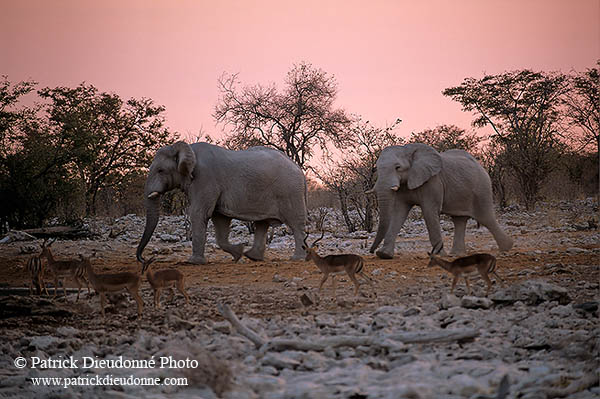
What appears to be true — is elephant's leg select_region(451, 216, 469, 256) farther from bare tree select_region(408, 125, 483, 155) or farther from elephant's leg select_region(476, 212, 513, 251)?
bare tree select_region(408, 125, 483, 155)

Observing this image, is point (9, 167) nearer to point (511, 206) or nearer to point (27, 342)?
point (27, 342)

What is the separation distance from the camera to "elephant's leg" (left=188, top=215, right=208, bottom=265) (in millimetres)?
11945

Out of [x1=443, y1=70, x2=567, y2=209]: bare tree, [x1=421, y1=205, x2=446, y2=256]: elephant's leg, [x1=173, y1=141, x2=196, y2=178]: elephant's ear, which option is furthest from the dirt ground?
[x1=443, y1=70, x2=567, y2=209]: bare tree

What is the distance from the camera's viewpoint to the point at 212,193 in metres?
12.2

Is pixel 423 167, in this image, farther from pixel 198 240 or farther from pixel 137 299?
pixel 137 299

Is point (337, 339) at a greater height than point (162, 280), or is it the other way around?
point (162, 280)

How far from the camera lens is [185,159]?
11.9 meters

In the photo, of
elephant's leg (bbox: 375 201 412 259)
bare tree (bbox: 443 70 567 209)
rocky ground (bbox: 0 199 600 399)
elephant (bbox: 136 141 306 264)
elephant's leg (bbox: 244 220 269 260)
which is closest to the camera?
rocky ground (bbox: 0 199 600 399)

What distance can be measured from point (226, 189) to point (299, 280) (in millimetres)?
3923

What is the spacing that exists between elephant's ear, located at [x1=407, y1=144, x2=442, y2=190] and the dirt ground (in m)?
1.44

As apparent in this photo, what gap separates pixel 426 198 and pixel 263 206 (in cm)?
317

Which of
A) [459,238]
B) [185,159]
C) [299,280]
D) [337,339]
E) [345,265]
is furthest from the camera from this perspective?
[459,238]

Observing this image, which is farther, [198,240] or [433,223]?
[433,223]

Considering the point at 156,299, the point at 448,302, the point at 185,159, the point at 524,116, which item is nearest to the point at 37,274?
the point at 156,299
